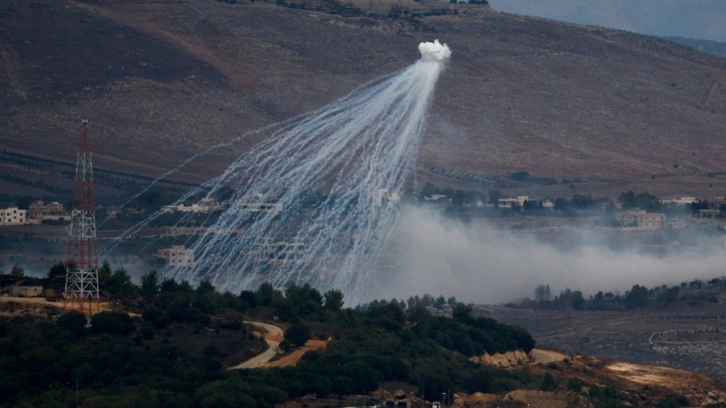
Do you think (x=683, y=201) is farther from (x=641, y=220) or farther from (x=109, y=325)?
(x=109, y=325)

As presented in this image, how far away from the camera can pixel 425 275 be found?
10262cm

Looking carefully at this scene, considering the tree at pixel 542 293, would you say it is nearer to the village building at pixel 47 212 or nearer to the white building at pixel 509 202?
the white building at pixel 509 202

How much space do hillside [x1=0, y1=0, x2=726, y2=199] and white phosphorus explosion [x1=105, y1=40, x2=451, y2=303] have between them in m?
5.93

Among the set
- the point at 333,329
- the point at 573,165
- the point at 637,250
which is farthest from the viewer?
the point at 573,165

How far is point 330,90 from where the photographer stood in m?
145

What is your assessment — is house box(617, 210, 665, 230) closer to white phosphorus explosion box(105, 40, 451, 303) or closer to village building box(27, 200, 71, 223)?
white phosphorus explosion box(105, 40, 451, 303)

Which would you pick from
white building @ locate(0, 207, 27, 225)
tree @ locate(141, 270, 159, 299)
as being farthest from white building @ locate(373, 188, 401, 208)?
tree @ locate(141, 270, 159, 299)

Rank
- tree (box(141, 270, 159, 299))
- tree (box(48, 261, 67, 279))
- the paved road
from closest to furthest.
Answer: the paved road → tree (box(141, 270, 159, 299)) → tree (box(48, 261, 67, 279))

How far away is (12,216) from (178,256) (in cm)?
1423

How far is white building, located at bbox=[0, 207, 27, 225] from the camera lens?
10662cm

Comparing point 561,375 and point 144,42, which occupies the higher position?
point 144,42

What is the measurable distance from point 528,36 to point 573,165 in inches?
1150

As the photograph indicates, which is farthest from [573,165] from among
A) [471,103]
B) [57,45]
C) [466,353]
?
[466,353]

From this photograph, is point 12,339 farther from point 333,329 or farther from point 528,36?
point 528,36
